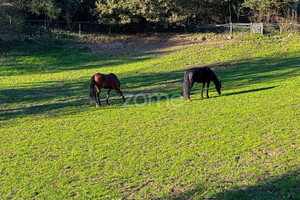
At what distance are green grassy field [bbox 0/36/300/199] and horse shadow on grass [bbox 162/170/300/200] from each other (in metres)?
0.02

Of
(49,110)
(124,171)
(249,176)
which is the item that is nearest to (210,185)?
(249,176)

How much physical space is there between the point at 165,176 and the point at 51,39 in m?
29.2

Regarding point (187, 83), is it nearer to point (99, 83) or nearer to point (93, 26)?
point (99, 83)

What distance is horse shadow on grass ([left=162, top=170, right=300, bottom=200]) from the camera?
751 centimetres

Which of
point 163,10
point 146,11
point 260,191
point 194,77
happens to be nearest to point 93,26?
point 146,11

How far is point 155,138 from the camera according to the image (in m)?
12.0

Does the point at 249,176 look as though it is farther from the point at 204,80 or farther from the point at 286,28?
the point at 286,28

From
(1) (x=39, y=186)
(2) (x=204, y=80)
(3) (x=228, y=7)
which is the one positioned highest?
(3) (x=228, y=7)

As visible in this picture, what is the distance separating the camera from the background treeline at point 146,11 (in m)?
35.3

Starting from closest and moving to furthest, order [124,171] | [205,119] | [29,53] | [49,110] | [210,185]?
[210,185] < [124,171] < [205,119] < [49,110] < [29,53]

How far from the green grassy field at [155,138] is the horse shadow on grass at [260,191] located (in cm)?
2

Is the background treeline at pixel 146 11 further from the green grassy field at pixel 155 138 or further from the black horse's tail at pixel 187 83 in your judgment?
the black horse's tail at pixel 187 83

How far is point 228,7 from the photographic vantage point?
39500mm

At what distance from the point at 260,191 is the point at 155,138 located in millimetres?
4818
